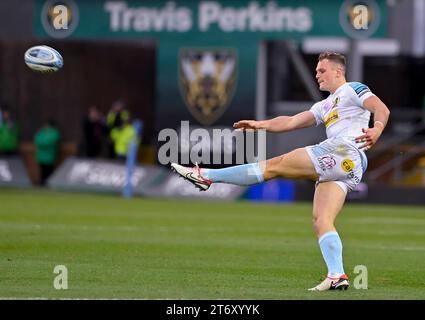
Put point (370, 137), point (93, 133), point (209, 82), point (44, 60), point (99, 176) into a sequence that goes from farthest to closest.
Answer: point (93, 133), point (99, 176), point (209, 82), point (44, 60), point (370, 137)

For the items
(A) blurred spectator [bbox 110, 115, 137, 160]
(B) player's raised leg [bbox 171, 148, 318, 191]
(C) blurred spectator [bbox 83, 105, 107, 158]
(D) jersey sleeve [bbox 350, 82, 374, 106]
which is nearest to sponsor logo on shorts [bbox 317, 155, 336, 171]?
(B) player's raised leg [bbox 171, 148, 318, 191]

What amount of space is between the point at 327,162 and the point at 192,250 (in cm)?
522

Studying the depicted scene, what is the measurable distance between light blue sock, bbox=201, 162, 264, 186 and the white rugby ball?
2316mm

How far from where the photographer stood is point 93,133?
115 ft

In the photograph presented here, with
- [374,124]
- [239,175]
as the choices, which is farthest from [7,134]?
[374,124]

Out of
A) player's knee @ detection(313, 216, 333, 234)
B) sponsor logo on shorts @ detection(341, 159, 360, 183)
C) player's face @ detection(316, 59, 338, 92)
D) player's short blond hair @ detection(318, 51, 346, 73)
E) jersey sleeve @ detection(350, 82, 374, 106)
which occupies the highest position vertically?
player's short blond hair @ detection(318, 51, 346, 73)

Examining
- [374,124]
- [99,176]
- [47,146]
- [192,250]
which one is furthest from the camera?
[47,146]

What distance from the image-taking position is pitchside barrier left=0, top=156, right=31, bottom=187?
34.9m

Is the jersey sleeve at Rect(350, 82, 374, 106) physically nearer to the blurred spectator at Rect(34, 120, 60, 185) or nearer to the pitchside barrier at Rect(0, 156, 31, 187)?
the blurred spectator at Rect(34, 120, 60, 185)

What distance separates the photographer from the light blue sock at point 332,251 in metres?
12.3

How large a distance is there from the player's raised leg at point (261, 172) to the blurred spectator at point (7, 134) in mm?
23155

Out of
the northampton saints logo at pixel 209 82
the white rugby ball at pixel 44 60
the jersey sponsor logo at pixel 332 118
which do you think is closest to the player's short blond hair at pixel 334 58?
the jersey sponsor logo at pixel 332 118

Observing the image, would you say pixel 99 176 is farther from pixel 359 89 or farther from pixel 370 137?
pixel 370 137

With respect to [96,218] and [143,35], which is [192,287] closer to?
[96,218]
